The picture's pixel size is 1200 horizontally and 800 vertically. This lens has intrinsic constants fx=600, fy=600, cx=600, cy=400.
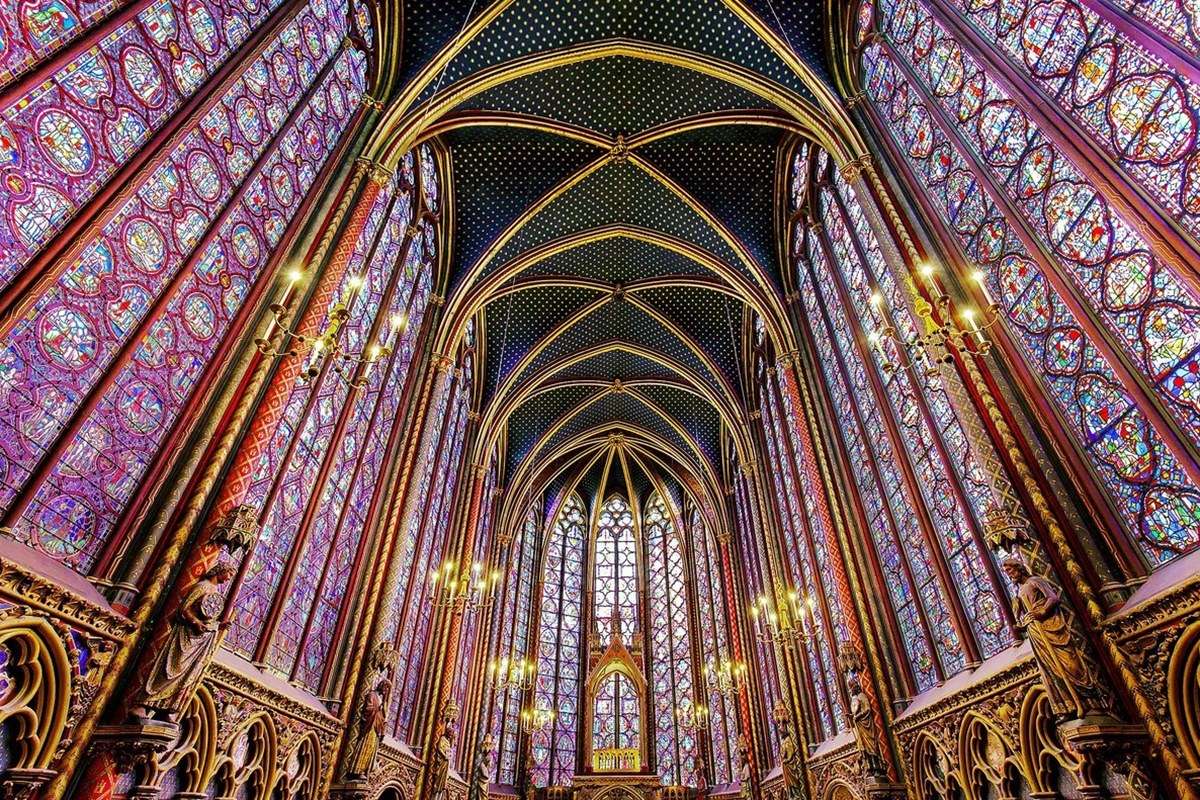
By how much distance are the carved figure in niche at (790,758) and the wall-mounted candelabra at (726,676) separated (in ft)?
14.6

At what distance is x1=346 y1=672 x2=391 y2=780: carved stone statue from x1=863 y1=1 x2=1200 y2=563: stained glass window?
35.7 feet

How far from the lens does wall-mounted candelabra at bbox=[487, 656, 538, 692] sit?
67.6ft

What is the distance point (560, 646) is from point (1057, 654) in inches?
851

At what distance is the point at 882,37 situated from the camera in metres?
10.8

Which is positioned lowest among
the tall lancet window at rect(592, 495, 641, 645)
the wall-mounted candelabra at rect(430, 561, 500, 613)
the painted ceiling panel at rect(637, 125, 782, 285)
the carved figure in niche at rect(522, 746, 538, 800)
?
the carved figure in niche at rect(522, 746, 538, 800)

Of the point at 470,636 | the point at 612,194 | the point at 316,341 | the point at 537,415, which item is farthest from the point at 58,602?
the point at 537,415

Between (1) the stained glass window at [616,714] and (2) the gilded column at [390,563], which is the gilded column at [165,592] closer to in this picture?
(2) the gilded column at [390,563]

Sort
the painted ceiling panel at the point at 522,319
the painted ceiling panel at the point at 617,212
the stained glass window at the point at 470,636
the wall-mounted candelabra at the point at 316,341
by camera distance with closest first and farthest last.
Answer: the wall-mounted candelabra at the point at 316,341, the painted ceiling panel at the point at 617,212, the stained glass window at the point at 470,636, the painted ceiling panel at the point at 522,319

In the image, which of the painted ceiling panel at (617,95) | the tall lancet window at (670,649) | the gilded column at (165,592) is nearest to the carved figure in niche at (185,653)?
the gilded column at (165,592)

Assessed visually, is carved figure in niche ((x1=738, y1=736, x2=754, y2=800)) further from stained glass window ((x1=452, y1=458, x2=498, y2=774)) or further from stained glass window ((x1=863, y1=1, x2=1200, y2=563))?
stained glass window ((x1=863, y1=1, x2=1200, y2=563))

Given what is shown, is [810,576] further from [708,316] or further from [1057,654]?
[708,316]

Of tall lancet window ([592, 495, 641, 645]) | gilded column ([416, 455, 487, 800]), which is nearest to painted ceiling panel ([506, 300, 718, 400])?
gilded column ([416, 455, 487, 800])

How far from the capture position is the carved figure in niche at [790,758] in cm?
1383

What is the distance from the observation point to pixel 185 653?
5820 mm
